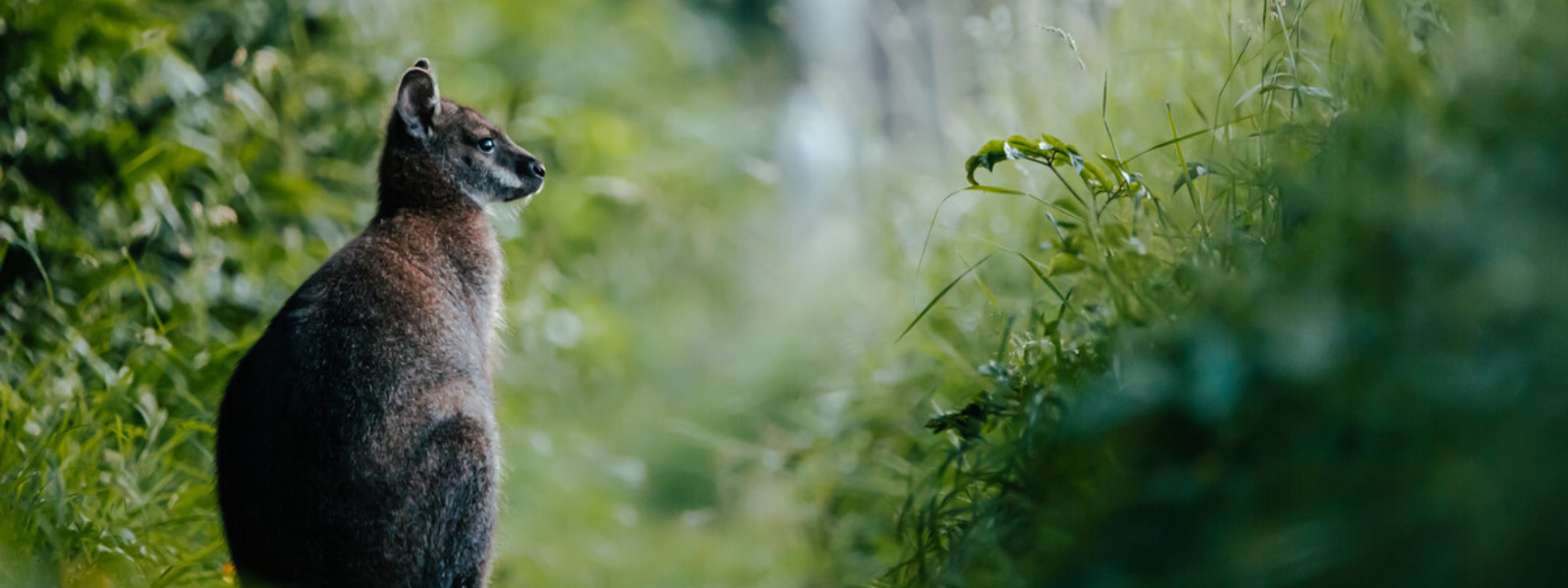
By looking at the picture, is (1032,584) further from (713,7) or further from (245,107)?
(713,7)

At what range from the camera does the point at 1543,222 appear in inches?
65.0

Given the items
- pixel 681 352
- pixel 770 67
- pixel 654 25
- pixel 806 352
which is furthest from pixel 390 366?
pixel 770 67

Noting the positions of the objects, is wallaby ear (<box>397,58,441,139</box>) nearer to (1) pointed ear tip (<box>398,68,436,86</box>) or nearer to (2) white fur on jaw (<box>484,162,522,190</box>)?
(1) pointed ear tip (<box>398,68,436,86</box>)

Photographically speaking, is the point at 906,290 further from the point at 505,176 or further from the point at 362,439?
the point at 362,439

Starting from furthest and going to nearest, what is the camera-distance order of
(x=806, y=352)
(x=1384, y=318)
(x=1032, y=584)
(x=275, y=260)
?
(x=806, y=352), (x=275, y=260), (x=1032, y=584), (x=1384, y=318)

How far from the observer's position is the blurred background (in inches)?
67.6

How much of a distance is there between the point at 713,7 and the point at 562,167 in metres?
6.03

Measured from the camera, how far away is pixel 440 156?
4012 mm

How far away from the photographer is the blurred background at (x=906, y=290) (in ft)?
5.63

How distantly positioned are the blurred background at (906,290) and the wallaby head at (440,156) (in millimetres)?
476

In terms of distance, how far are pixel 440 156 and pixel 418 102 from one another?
178 mm

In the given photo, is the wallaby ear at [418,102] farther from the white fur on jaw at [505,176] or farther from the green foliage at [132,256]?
the green foliage at [132,256]

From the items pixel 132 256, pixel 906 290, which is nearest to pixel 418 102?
pixel 132 256

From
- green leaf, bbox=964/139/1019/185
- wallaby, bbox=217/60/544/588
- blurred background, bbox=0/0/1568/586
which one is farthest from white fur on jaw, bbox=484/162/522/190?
green leaf, bbox=964/139/1019/185
